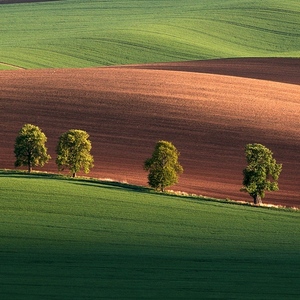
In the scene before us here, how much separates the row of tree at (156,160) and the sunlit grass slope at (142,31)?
3660cm

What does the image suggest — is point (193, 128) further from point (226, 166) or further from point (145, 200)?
point (145, 200)

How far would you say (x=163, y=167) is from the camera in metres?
44.4

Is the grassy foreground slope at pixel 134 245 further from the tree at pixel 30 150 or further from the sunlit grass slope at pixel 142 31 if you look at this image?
the sunlit grass slope at pixel 142 31

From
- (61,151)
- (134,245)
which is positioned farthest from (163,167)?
Result: (134,245)

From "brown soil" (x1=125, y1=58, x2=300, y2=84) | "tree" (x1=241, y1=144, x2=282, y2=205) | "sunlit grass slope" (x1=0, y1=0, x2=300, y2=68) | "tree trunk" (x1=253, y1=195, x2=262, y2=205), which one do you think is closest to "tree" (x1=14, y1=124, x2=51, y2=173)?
"tree" (x1=241, y1=144, x2=282, y2=205)

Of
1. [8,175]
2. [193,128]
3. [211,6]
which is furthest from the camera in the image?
[211,6]

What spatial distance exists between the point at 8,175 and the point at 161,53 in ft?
159

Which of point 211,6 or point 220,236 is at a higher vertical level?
point 211,6

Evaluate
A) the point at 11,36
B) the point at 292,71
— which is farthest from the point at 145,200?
the point at 11,36

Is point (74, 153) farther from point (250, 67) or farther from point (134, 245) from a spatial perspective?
point (250, 67)

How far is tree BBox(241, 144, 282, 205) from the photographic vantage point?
144 feet

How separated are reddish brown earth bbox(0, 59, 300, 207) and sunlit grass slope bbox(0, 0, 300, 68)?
1994 cm

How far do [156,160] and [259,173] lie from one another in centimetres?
468

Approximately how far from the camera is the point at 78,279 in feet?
91.5
